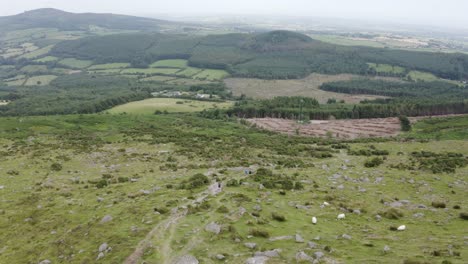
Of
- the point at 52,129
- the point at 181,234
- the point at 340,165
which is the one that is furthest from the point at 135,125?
the point at 181,234

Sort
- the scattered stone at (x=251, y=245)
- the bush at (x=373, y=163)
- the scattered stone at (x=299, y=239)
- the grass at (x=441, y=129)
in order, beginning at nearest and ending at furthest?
the scattered stone at (x=251, y=245) → the scattered stone at (x=299, y=239) → the bush at (x=373, y=163) → the grass at (x=441, y=129)

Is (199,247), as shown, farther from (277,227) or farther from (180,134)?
(180,134)

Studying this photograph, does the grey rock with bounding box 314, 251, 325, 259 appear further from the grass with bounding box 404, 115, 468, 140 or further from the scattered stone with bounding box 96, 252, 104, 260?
the grass with bounding box 404, 115, 468, 140

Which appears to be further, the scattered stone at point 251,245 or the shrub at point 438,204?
the shrub at point 438,204


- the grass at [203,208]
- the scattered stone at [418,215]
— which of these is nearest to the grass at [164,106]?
the grass at [203,208]

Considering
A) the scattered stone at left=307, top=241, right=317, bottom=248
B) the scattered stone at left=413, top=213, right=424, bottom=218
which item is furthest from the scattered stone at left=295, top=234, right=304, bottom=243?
the scattered stone at left=413, top=213, right=424, bottom=218

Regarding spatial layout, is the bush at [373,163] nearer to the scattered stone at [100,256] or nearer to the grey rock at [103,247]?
the grey rock at [103,247]
